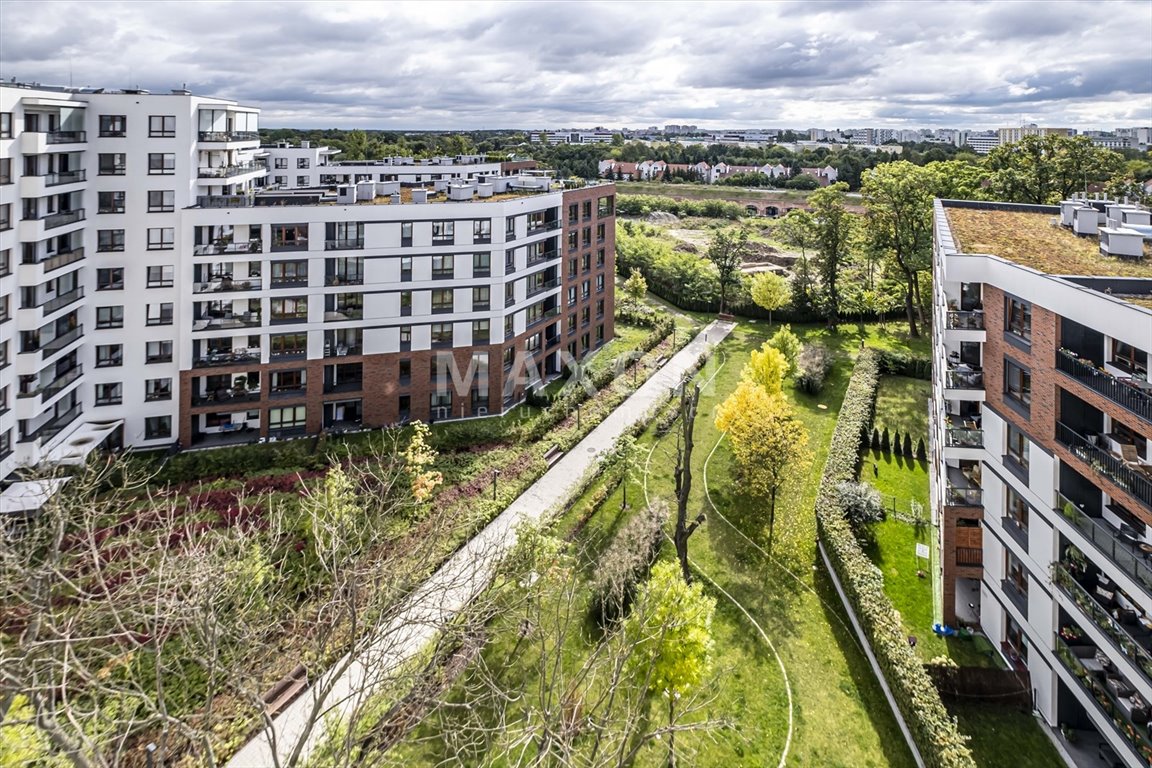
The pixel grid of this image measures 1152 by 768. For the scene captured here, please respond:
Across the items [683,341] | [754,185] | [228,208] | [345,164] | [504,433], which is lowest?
[504,433]

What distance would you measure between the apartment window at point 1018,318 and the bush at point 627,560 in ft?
47.0

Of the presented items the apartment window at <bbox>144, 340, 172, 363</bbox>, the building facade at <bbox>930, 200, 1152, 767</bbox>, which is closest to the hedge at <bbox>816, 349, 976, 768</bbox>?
the building facade at <bbox>930, 200, 1152, 767</bbox>

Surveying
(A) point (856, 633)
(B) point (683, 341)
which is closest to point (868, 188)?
(B) point (683, 341)

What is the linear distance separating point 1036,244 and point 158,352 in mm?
42410

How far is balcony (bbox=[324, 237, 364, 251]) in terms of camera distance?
119 feet

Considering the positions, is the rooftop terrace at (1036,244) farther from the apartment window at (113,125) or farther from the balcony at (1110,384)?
the apartment window at (113,125)

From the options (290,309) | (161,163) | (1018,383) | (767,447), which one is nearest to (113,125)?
(161,163)

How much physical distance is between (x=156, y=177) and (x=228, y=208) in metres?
4.05

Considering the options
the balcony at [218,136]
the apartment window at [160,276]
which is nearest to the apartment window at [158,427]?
the apartment window at [160,276]

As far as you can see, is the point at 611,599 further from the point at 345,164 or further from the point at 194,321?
the point at 345,164

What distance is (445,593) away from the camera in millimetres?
17750

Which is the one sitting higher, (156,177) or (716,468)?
(156,177)

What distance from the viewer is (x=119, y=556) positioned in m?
21.5

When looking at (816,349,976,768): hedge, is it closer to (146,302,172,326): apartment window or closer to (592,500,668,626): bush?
(592,500,668,626): bush
